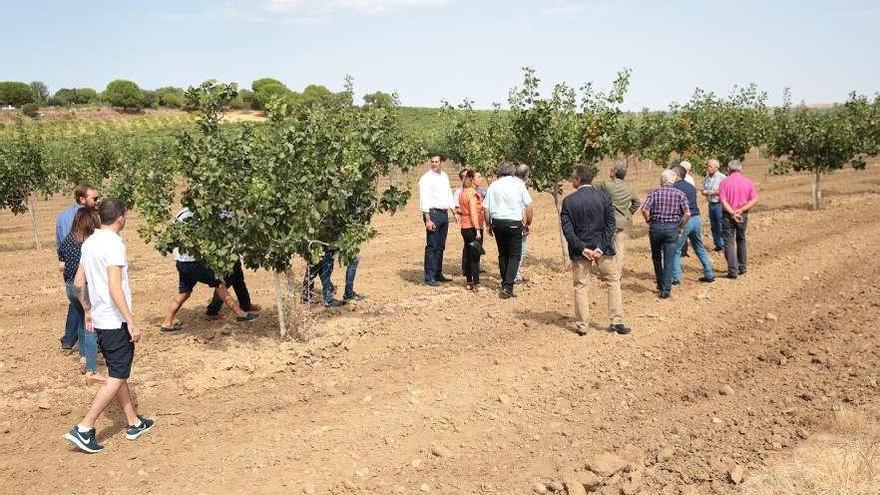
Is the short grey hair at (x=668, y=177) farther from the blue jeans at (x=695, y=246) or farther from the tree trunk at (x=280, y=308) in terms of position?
the tree trunk at (x=280, y=308)

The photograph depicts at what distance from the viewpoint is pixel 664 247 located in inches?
374

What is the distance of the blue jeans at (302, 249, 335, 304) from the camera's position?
8445 mm

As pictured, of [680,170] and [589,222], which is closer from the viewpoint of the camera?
[589,222]

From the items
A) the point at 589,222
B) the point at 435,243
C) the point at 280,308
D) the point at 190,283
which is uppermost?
the point at 589,222

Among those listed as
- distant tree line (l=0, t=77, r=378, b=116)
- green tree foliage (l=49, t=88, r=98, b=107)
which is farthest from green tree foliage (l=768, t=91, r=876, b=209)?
green tree foliage (l=49, t=88, r=98, b=107)

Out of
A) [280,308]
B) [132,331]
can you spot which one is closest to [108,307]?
[132,331]

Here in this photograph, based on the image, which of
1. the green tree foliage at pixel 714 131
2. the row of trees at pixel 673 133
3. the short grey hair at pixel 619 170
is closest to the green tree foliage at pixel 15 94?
the row of trees at pixel 673 133

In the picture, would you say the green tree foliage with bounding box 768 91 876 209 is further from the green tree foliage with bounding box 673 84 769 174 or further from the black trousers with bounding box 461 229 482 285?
the black trousers with bounding box 461 229 482 285

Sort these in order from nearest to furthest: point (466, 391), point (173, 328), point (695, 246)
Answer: point (466, 391)
point (173, 328)
point (695, 246)

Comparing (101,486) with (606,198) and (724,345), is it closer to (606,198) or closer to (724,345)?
(606,198)

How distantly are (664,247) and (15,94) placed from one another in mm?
110806

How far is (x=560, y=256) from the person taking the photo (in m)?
13.6

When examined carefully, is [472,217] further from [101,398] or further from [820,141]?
[820,141]

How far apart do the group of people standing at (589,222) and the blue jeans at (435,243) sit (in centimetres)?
2
